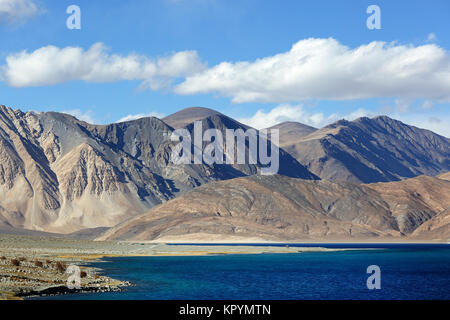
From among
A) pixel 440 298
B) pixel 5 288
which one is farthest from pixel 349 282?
pixel 5 288

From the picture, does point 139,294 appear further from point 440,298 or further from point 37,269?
point 440,298

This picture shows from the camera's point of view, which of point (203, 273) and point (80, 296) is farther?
point (203, 273)
